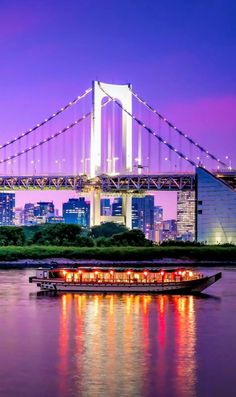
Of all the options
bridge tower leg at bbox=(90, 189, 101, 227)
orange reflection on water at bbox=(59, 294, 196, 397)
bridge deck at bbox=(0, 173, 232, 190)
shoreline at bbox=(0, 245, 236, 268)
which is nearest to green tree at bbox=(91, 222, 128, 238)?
bridge tower leg at bbox=(90, 189, 101, 227)

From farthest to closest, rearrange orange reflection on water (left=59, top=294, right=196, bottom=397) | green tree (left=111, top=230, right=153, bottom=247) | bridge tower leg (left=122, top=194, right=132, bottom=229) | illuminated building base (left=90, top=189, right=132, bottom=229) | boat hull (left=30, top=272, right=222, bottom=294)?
bridge tower leg (left=122, top=194, right=132, bottom=229) < illuminated building base (left=90, top=189, right=132, bottom=229) < green tree (left=111, top=230, right=153, bottom=247) < boat hull (left=30, top=272, right=222, bottom=294) < orange reflection on water (left=59, top=294, right=196, bottom=397)

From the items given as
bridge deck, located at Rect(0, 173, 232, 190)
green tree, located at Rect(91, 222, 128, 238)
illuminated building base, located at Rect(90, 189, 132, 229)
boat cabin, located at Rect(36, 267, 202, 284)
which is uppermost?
bridge deck, located at Rect(0, 173, 232, 190)

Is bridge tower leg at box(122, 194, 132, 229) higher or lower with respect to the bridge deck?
lower

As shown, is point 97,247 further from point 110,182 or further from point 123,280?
point 123,280

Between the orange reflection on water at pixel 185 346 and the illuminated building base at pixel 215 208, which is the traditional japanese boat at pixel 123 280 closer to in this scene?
the orange reflection on water at pixel 185 346

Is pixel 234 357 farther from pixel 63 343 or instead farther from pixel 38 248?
pixel 38 248

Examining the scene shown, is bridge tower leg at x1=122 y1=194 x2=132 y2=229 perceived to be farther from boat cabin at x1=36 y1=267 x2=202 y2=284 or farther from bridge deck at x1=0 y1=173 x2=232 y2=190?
boat cabin at x1=36 y1=267 x2=202 y2=284

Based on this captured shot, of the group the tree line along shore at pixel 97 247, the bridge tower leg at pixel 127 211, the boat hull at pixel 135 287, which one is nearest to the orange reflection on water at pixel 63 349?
the boat hull at pixel 135 287

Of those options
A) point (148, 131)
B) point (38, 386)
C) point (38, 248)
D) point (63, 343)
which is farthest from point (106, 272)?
point (148, 131)
